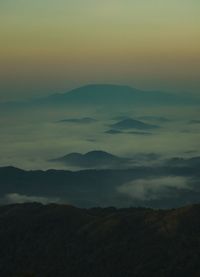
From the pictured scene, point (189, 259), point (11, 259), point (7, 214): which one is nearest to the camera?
point (189, 259)

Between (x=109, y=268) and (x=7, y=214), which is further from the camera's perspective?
(x=7, y=214)

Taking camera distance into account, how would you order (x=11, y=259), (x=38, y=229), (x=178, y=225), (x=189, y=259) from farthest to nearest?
(x=38, y=229)
(x=178, y=225)
(x=11, y=259)
(x=189, y=259)

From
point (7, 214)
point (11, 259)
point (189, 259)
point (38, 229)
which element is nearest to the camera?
point (189, 259)

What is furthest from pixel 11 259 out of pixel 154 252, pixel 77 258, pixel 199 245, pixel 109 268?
pixel 199 245

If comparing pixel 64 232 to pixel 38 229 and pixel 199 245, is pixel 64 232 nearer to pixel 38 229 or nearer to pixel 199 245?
pixel 38 229

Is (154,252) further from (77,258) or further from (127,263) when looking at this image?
(77,258)

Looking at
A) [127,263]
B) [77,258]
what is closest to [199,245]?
[127,263]
